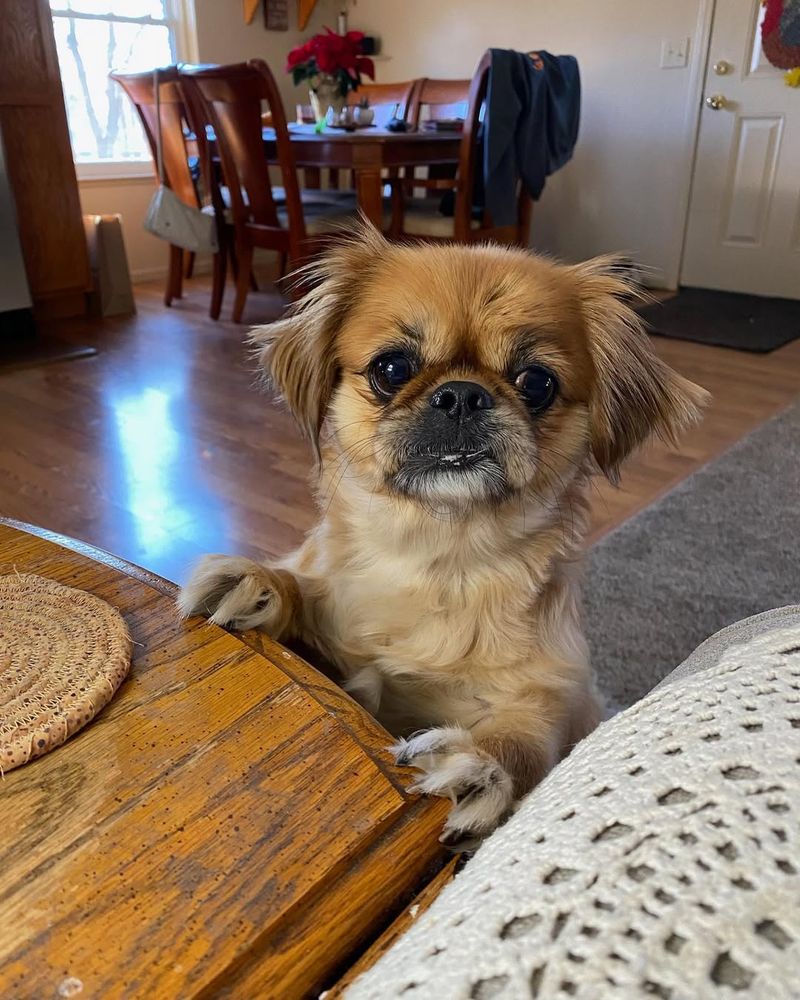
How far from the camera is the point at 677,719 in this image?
16.3 inches

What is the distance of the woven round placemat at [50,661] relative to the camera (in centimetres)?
56

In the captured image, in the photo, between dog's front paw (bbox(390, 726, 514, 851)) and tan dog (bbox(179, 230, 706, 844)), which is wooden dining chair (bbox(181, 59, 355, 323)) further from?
dog's front paw (bbox(390, 726, 514, 851))

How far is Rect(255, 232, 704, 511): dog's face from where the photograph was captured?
92 centimetres

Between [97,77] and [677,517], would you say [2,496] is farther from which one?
[97,77]

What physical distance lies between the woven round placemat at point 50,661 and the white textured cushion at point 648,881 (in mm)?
310

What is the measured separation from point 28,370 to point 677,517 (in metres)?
2.70

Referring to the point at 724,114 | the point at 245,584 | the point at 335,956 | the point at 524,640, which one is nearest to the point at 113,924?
the point at 335,956

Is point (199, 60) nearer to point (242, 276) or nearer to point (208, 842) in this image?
point (242, 276)

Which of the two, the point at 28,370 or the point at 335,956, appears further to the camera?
the point at 28,370

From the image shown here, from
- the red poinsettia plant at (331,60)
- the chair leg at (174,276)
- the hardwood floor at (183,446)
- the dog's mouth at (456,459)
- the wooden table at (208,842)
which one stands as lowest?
the hardwood floor at (183,446)

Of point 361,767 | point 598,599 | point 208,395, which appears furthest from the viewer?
point 208,395

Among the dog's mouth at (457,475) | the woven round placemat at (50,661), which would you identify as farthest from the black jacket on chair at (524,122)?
the woven round placemat at (50,661)

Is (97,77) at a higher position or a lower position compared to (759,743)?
higher

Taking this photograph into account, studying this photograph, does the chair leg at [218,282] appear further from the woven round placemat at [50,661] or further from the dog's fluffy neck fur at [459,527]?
the woven round placemat at [50,661]
